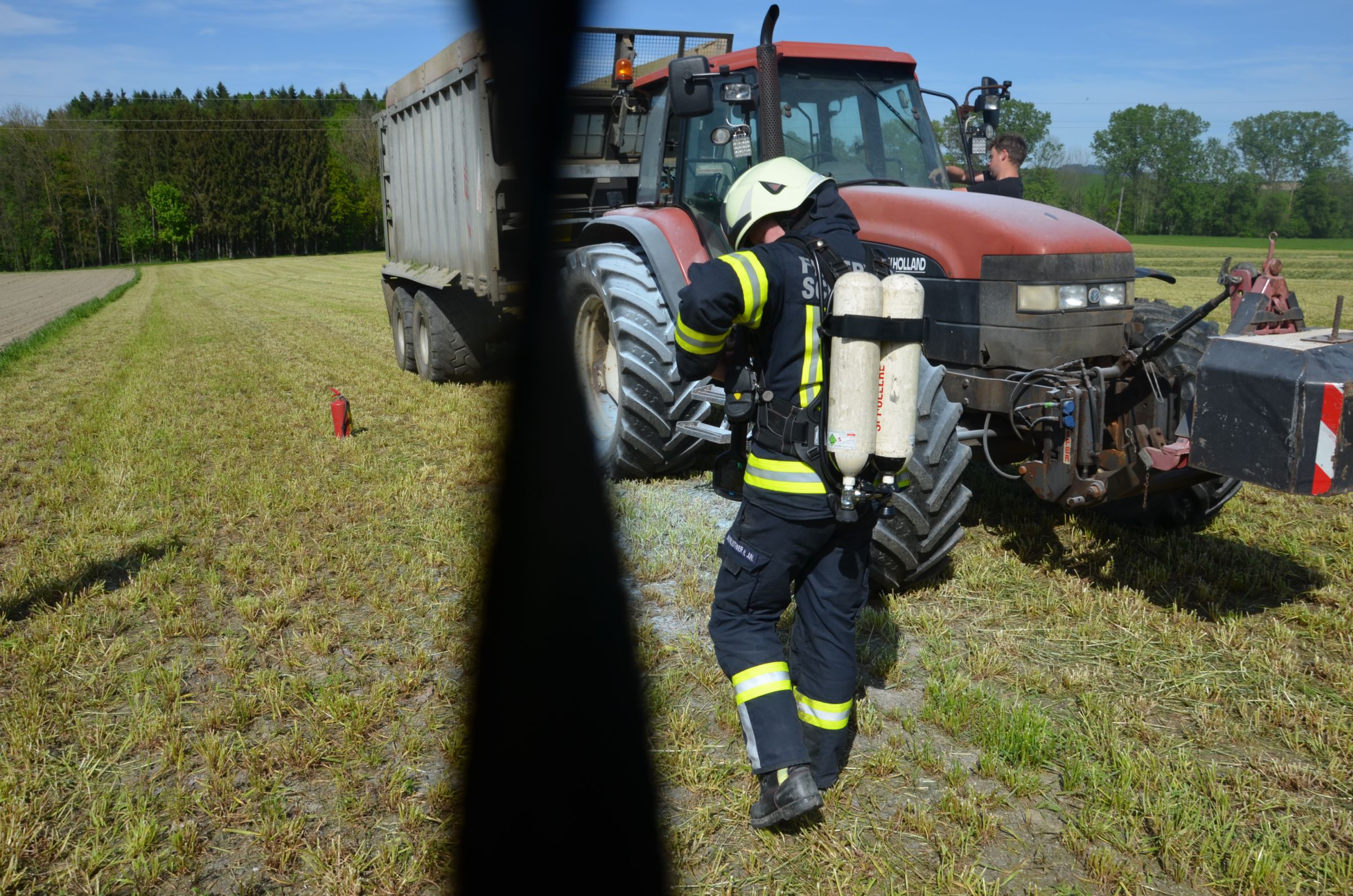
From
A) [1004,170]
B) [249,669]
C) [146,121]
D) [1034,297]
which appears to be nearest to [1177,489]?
[1034,297]

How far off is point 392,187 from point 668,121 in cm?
646

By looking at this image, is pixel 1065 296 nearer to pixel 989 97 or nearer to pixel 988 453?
pixel 988 453

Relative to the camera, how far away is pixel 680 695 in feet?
12.0

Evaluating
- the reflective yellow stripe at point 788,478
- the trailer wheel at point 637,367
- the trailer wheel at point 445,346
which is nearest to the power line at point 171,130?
the trailer wheel at point 445,346

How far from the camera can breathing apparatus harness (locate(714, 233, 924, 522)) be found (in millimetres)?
2689

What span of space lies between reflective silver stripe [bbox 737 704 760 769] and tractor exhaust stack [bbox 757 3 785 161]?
288 centimetres

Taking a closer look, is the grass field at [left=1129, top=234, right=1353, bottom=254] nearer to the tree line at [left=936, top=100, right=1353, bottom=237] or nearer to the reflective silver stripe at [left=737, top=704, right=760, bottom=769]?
the tree line at [left=936, top=100, right=1353, bottom=237]

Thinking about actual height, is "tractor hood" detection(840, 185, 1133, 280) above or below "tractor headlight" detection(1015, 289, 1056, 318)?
above

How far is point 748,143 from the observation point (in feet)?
15.4

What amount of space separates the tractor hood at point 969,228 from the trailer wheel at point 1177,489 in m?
0.41

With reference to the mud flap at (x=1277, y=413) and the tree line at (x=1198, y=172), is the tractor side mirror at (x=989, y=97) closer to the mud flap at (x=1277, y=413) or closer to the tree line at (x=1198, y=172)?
the mud flap at (x=1277, y=413)

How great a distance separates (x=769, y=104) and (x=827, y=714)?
10.4 ft

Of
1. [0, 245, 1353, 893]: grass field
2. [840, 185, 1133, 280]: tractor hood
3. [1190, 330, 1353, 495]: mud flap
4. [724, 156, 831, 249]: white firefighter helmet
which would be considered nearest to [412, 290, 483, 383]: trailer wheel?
[0, 245, 1353, 893]: grass field

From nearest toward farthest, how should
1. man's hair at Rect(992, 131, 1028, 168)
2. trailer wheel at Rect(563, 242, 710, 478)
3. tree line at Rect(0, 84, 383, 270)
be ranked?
1. trailer wheel at Rect(563, 242, 710, 478)
2. man's hair at Rect(992, 131, 1028, 168)
3. tree line at Rect(0, 84, 383, 270)
